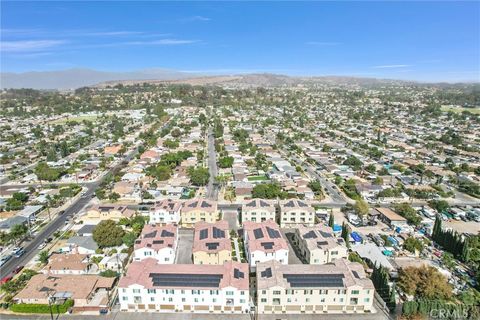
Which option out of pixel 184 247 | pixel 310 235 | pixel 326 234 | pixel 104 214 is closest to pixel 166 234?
pixel 184 247

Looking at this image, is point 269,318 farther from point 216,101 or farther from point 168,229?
point 216,101

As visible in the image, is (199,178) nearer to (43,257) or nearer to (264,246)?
(264,246)

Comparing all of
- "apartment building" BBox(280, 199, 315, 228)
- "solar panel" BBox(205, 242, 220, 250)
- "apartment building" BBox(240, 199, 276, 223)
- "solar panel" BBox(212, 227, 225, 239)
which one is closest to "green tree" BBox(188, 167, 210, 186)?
"apartment building" BBox(240, 199, 276, 223)

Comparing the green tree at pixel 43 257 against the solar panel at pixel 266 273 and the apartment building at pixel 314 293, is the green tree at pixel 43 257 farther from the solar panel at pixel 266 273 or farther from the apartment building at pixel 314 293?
the solar panel at pixel 266 273

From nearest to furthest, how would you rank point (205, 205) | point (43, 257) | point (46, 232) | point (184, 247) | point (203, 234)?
point (43, 257)
point (203, 234)
point (184, 247)
point (46, 232)
point (205, 205)

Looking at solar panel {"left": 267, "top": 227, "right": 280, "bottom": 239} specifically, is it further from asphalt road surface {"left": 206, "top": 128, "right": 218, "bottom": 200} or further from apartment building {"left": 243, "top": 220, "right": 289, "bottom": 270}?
asphalt road surface {"left": 206, "top": 128, "right": 218, "bottom": 200}

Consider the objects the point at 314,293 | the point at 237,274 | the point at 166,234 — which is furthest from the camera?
the point at 166,234

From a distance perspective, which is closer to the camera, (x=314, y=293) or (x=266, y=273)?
(x=314, y=293)
